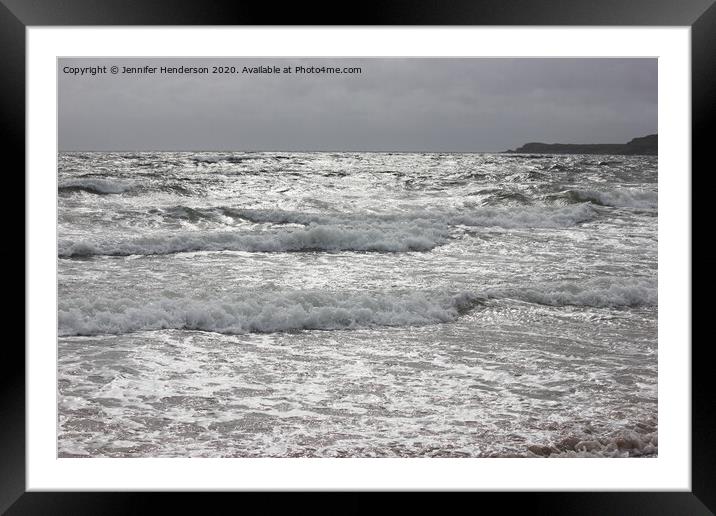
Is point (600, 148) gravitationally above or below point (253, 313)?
above

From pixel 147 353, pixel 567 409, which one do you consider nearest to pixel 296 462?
pixel 567 409

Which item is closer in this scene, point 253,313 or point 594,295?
point 253,313

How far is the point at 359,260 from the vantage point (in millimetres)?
7090

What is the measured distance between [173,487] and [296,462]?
29 cm

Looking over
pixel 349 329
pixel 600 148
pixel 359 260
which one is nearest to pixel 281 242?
pixel 359 260

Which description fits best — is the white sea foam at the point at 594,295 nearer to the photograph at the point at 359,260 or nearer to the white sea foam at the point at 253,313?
the photograph at the point at 359,260

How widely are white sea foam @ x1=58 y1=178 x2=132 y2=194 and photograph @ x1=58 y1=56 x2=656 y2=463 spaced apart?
0.12ft

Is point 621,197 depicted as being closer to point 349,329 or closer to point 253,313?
point 349,329

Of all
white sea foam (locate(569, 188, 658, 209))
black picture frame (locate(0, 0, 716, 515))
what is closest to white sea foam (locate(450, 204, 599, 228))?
white sea foam (locate(569, 188, 658, 209))

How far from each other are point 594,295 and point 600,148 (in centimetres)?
991

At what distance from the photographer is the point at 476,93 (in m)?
15.4
